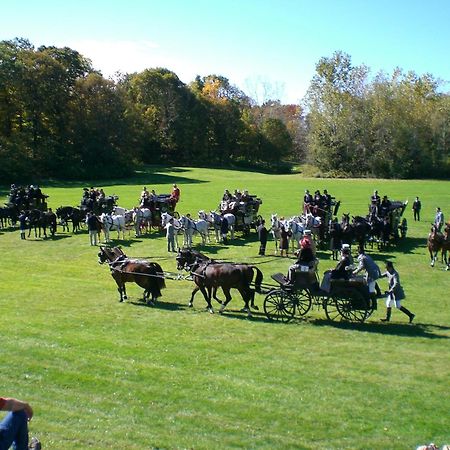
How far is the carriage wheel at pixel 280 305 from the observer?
15.8m

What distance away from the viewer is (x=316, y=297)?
16.4 m

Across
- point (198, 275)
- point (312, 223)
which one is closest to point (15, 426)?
point (198, 275)

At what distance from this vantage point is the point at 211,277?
16.5 m

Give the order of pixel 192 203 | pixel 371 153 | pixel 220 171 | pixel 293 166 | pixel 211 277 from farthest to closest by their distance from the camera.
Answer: pixel 293 166 → pixel 220 171 → pixel 371 153 → pixel 192 203 → pixel 211 277

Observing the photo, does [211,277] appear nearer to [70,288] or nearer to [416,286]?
[70,288]

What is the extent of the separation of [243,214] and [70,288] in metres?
11.8

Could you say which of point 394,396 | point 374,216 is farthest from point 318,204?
point 394,396

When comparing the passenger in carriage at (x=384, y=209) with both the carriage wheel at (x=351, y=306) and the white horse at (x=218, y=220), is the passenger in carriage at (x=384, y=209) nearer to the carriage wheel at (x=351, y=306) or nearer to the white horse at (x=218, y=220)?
the white horse at (x=218, y=220)

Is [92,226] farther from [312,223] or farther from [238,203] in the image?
[312,223]

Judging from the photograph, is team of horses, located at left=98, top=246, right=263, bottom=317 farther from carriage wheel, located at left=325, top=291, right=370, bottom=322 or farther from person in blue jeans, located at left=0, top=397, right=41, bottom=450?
person in blue jeans, located at left=0, top=397, right=41, bottom=450

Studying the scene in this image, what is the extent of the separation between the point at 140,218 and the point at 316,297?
646 inches

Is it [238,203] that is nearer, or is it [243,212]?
[238,203]

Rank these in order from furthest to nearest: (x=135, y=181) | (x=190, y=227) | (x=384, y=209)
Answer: (x=135, y=181)
(x=384, y=209)
(x=190, y=227)

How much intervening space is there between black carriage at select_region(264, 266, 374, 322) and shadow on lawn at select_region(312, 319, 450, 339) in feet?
0.76
